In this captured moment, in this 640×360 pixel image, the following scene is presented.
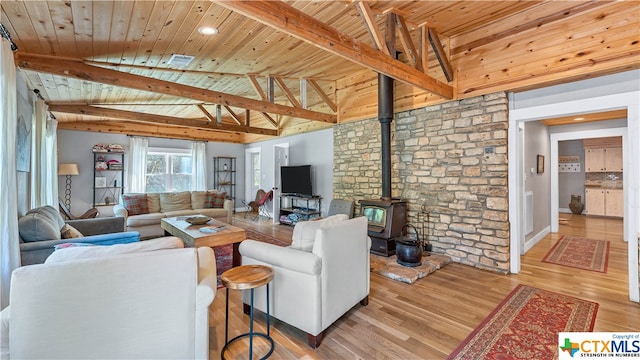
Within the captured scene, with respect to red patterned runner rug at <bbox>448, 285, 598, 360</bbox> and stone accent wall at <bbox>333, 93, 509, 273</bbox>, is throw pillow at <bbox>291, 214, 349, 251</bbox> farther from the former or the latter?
stone accent wall at <bbox>333, 93, 509, 273</bbox>

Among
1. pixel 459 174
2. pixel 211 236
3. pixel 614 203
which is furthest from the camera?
pixel 614 203

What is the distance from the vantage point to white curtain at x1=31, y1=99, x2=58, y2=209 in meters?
3.73

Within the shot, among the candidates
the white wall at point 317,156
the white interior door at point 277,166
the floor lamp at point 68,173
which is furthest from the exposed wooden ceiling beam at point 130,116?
the floor lamp at point 68,173

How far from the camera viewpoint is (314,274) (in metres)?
2.03

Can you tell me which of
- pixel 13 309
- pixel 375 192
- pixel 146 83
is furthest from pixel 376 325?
pixel 146 83

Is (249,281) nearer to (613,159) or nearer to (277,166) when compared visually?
(277,166)

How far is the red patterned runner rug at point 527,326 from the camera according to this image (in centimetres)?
195

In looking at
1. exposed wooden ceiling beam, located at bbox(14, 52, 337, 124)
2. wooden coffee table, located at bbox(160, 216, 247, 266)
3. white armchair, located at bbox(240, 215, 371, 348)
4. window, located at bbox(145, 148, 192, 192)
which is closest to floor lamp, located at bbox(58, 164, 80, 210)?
window, located at bbox(145, 148, 192, 192)

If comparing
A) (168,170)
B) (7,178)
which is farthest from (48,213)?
(168,170)

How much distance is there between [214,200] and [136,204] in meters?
1.60

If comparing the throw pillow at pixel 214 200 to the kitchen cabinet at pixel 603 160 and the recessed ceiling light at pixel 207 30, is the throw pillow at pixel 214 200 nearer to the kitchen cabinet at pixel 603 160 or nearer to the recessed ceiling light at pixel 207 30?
the recessed ceiling light at pixel 207 30

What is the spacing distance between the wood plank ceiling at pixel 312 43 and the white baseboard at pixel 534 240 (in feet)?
8.87

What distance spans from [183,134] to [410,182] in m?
6.80

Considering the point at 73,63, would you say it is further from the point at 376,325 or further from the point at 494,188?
the point at 494,188
